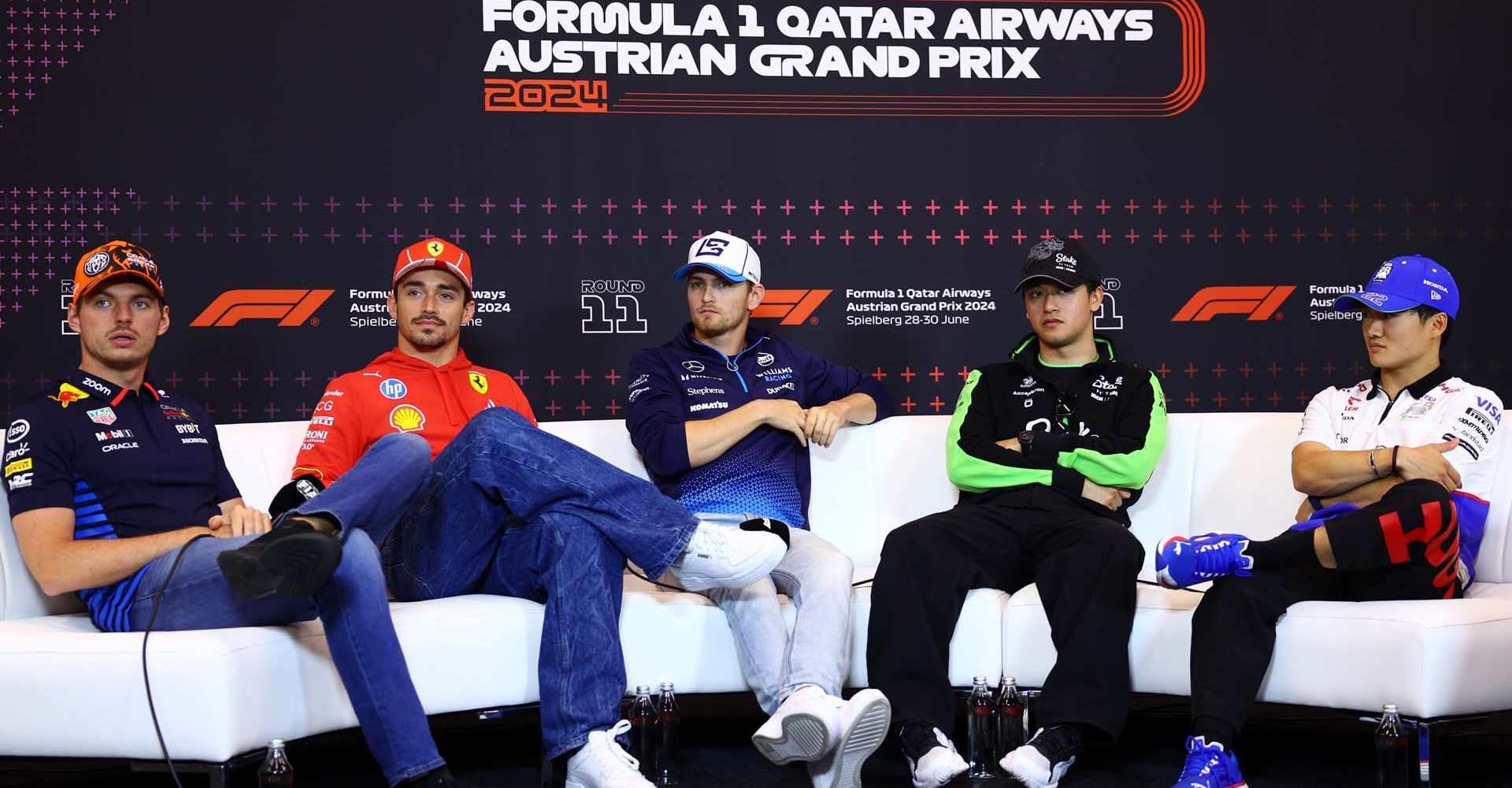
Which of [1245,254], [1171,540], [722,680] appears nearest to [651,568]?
[722,680]

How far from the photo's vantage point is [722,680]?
9.50ft

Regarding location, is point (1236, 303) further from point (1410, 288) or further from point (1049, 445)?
point (1049, 445)

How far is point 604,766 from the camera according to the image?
2.54 meters

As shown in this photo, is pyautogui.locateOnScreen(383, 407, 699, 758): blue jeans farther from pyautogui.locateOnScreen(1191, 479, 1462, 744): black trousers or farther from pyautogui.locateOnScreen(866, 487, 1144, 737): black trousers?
pyautogui.locateOnScreen(1191, 479, 1462, 744): black trousers

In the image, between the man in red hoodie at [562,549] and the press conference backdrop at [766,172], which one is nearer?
the man in red hoodie at [562,549]

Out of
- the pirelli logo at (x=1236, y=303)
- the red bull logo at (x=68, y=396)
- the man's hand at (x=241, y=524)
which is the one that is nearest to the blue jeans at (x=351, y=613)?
the man's hand at (x=241, y=524)

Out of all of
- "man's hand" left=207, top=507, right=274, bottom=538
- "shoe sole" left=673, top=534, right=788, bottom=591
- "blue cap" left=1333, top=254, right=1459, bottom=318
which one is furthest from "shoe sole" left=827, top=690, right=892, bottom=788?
"blue cap" left=1333, top=254, right=1459, bottom=318

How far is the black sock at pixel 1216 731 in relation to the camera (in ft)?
8.46

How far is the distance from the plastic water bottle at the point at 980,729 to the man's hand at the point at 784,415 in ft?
2.54

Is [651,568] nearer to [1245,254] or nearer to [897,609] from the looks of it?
[897,609]

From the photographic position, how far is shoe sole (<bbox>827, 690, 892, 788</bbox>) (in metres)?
2.52

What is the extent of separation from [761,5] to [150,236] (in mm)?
1990

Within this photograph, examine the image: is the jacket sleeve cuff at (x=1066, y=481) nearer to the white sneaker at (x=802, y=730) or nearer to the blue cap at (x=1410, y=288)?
the blue cap at (x=1410, y=288)

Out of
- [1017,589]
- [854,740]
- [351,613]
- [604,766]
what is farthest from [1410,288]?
[351,613]
